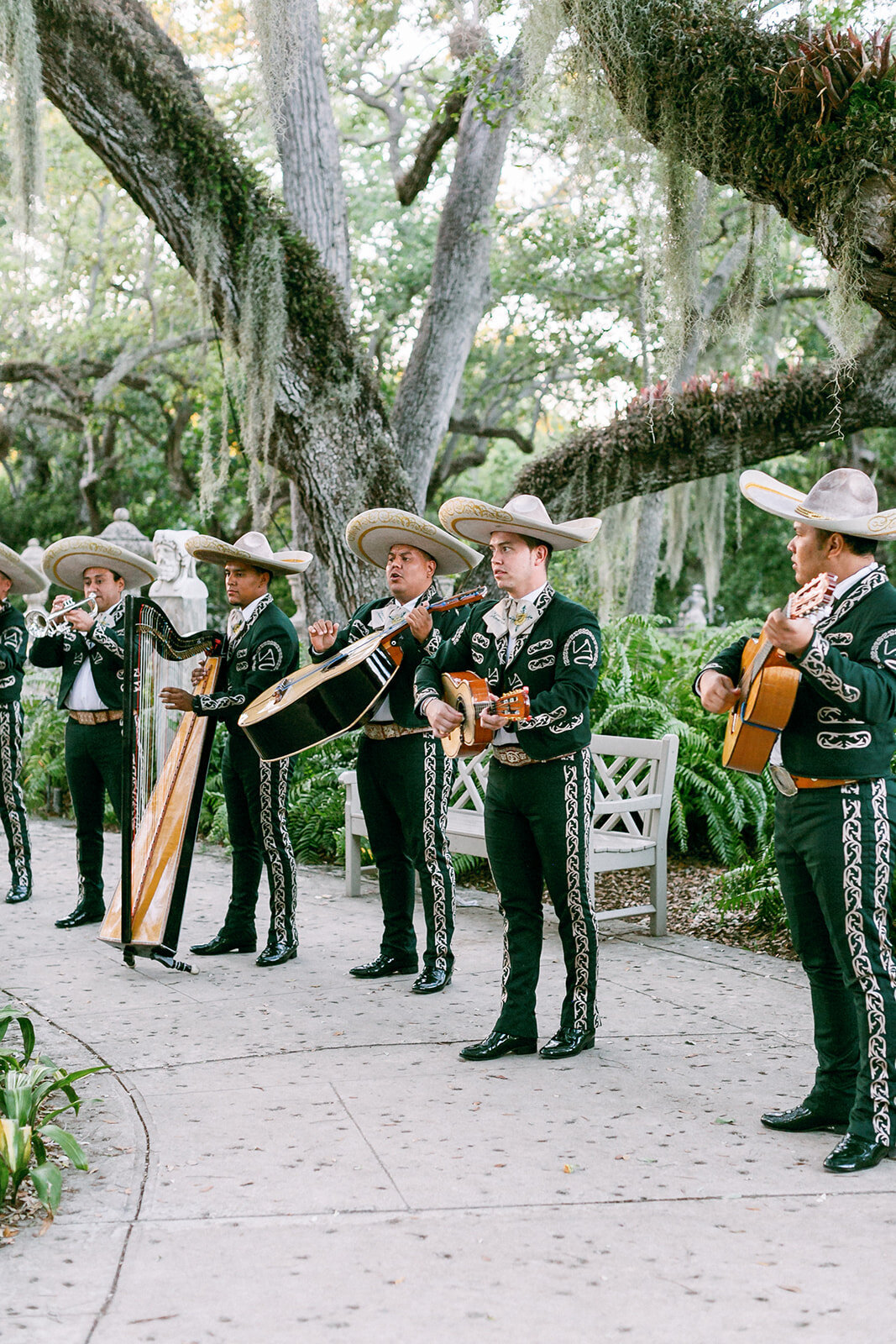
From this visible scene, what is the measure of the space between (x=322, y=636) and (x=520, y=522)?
1582 mm

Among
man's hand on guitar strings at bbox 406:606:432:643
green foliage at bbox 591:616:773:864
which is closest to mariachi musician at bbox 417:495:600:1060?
man's hand on guitar strings at bbox 406:606:432:643

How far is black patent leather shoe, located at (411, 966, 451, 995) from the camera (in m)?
5.49

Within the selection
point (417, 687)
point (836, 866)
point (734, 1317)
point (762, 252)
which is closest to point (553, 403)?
point (762, 252)

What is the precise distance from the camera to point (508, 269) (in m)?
Answer: 16.1

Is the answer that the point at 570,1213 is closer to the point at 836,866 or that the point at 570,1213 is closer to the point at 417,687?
the point at 836,866

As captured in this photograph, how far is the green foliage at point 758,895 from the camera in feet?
20.9

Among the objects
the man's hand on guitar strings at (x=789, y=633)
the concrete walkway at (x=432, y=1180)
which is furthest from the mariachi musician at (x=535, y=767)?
the man's hand on guitar strings at (x=789, y=633)

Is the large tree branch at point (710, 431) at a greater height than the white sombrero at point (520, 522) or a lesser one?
greater

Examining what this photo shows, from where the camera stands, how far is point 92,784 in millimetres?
6941

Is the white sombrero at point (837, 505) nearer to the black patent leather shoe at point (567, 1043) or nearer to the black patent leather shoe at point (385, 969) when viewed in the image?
the black patent leather shoe at point (567, 1043)

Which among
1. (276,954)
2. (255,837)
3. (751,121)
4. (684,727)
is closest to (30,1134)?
(276,954)

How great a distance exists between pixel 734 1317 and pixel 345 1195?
1087 mm

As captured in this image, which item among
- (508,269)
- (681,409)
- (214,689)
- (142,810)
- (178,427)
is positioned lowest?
(142,810)

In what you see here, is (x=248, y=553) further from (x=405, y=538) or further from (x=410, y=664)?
(x=410, y=664)
